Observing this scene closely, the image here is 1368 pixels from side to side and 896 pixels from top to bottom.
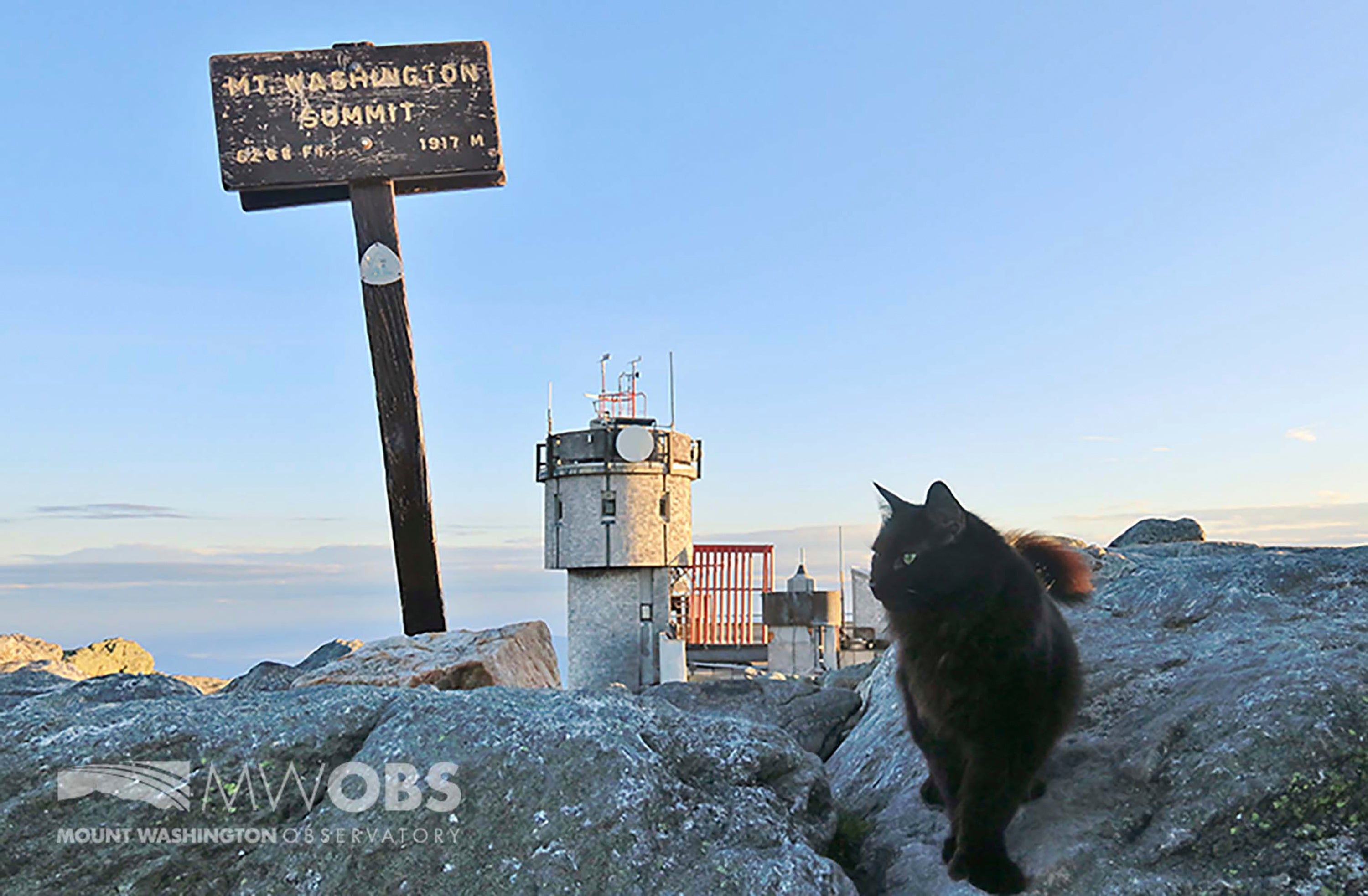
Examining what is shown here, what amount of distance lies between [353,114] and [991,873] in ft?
20.7

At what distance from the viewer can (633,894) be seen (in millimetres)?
2643

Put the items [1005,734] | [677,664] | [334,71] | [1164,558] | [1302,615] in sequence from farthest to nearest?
[677,664]
[334,71]
[1164,558]
[1302,615]
[1005,734]

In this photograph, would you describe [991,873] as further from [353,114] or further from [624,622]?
[624,622]

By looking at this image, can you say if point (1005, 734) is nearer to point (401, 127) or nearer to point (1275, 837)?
point (1275, 837)

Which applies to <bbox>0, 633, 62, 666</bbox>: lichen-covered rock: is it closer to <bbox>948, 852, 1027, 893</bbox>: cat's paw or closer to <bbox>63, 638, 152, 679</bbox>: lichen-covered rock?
<bbox>63, 638, 152, 679</bbox>: lichen-covered rock

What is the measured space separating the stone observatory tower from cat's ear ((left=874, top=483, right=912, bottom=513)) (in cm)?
1589

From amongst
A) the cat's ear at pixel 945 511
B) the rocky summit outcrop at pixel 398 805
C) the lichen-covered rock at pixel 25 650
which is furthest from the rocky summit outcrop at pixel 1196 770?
the lichen-covered rock at pixel 25 650

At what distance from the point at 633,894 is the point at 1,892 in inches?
69.8

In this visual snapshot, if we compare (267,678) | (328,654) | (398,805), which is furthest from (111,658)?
(398,805)

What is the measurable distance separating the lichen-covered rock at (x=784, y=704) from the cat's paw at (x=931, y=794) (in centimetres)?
127

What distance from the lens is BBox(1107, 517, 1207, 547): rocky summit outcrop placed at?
7629 mm

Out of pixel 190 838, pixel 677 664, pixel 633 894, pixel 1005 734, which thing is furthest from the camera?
pixel 677 664

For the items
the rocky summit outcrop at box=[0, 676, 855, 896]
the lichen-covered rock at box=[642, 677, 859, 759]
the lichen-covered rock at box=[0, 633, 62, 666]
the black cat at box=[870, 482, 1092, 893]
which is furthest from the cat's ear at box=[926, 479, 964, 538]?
the lichen-covered rock at box=[0, 633, 62, 666]

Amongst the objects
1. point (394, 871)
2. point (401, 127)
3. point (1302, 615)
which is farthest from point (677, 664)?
point (394, 871)
